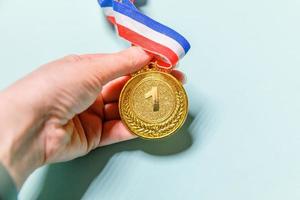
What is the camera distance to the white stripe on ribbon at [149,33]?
992 millimetres

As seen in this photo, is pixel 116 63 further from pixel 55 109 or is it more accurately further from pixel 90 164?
pixel 90 164

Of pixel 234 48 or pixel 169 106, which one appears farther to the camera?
pixel 234 48

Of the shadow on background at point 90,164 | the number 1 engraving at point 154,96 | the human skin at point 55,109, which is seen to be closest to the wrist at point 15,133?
the human skin at point 55,109

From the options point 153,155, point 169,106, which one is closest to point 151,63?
point 169,106

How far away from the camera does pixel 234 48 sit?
43.9 inches

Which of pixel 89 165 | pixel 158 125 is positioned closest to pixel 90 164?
pixel 89 165

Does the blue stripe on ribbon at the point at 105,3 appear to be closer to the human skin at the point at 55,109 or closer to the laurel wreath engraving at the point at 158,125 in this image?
the human skin at the point at 55,109

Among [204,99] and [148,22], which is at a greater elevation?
[148,22]

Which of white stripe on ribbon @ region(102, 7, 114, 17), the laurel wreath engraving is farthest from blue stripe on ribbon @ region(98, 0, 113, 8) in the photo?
the laurel wreath engraving

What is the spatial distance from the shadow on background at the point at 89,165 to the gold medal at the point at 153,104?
0.24ft

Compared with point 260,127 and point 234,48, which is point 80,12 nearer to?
point 234,48

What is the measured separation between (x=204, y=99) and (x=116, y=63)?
26cm

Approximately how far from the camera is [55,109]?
93cm

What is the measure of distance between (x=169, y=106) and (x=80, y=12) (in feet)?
1.15
